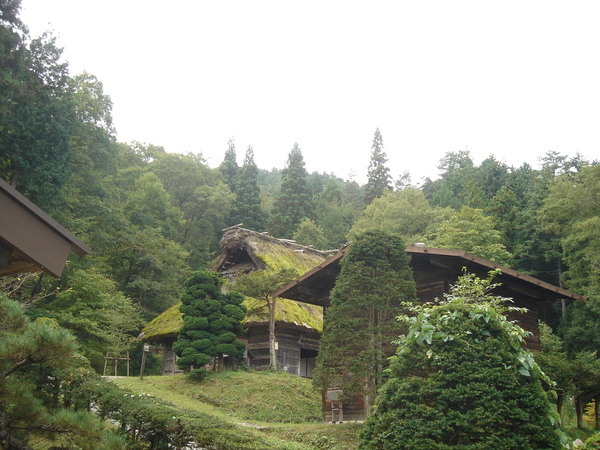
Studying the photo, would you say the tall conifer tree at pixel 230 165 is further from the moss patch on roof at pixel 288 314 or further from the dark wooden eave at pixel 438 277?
the dark wooden eave at pixel 438 277

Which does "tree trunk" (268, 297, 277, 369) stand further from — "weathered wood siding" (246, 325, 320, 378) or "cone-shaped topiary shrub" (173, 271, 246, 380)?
"weathered wood siding" (246, 325, 320, 378)

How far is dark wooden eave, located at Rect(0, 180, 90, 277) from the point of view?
12.3 feet

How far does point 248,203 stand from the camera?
48.0 meters

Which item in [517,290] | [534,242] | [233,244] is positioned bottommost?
[517,290]

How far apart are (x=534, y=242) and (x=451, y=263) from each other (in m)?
26.3

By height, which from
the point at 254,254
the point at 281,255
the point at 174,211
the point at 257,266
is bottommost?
the point at 257,266

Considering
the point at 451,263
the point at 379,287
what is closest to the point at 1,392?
the point at 379,287

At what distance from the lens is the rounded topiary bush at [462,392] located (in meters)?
5.61

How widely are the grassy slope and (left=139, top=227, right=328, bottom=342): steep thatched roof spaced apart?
138 inches

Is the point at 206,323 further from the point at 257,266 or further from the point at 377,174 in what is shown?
the point at 377,174

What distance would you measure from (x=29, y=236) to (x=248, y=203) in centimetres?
4424

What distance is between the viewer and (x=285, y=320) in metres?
22.0

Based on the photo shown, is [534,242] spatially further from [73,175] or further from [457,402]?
[457,402]

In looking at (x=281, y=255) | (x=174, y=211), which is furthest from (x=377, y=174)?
(x=281, y=255)
